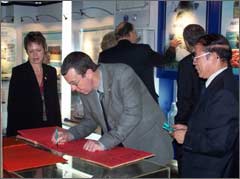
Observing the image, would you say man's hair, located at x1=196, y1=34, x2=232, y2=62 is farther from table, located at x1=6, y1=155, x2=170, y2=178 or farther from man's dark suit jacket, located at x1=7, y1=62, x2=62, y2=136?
man's dark suit jacket, located at x1=7, y1=62, x2=62, y2=136

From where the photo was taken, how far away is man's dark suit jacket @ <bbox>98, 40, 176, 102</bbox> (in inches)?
102

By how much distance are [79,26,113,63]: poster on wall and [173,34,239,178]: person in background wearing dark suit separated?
8.91ft

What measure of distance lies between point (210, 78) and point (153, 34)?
2227 mm

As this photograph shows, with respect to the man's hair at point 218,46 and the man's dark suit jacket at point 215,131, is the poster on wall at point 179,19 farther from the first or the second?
the man's dark suit jacket at point 215,131

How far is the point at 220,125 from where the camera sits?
1.35 metres

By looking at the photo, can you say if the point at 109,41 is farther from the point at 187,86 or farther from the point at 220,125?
the point at 220,125

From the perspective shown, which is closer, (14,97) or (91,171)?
(91,171)

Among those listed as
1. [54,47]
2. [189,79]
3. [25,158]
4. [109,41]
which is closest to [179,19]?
[109,41]

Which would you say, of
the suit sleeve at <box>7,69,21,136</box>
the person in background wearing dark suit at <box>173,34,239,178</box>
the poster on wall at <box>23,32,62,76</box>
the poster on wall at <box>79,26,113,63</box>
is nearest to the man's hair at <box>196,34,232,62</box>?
the person in background wearing dark suit at <box>173,34,239,178</box>

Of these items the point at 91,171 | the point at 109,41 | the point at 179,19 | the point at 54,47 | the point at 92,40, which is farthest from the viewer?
the point at 54,47

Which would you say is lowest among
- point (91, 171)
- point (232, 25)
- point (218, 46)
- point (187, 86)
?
point (91, 171)

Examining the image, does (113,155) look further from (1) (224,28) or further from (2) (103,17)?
(2) (103,17)

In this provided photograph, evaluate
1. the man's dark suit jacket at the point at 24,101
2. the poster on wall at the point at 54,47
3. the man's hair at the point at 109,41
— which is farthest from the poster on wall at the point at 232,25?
the poster on wall at the point at 54,47

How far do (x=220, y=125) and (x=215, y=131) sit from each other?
0.03 meters
